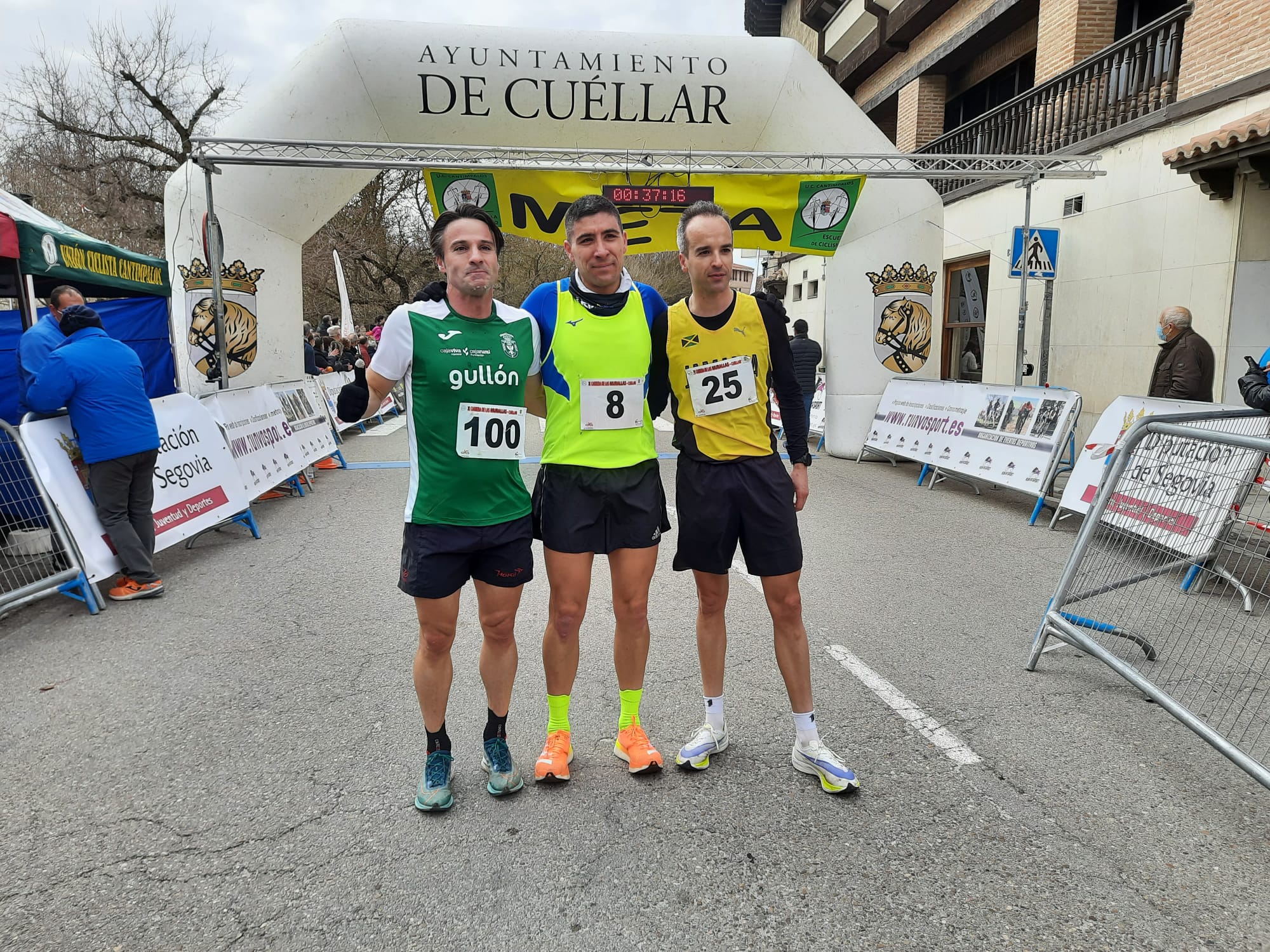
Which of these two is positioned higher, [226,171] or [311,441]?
[226,171]

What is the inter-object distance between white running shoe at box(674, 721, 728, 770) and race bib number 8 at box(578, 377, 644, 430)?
1214mm

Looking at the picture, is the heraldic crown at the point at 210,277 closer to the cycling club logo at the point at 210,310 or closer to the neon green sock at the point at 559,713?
the cycling club logo at the point at 210,310

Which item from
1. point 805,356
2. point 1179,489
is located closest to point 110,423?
point 1179,489

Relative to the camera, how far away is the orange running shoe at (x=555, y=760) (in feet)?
9.68

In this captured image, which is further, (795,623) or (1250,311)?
(1250,311)

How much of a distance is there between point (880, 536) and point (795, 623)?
4.15m

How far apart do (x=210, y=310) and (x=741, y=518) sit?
894 centimetres

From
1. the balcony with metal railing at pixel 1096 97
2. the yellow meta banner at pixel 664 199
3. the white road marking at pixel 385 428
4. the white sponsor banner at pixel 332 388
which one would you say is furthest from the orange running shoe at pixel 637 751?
the white road marking at pixel 385 428

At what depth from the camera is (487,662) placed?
2.95 meters

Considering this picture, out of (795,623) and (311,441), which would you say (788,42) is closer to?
(311,441)

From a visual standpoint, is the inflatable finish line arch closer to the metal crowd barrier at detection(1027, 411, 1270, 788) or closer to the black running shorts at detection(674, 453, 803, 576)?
the metal crowd barrier at detection(1027, 411, 1270, 788)

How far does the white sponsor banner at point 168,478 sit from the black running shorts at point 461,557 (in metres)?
3.66

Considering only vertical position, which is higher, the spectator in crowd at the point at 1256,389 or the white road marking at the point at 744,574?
the spectator in crowd at the point at 1256,389

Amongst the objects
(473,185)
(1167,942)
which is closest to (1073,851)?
(1167,942)
